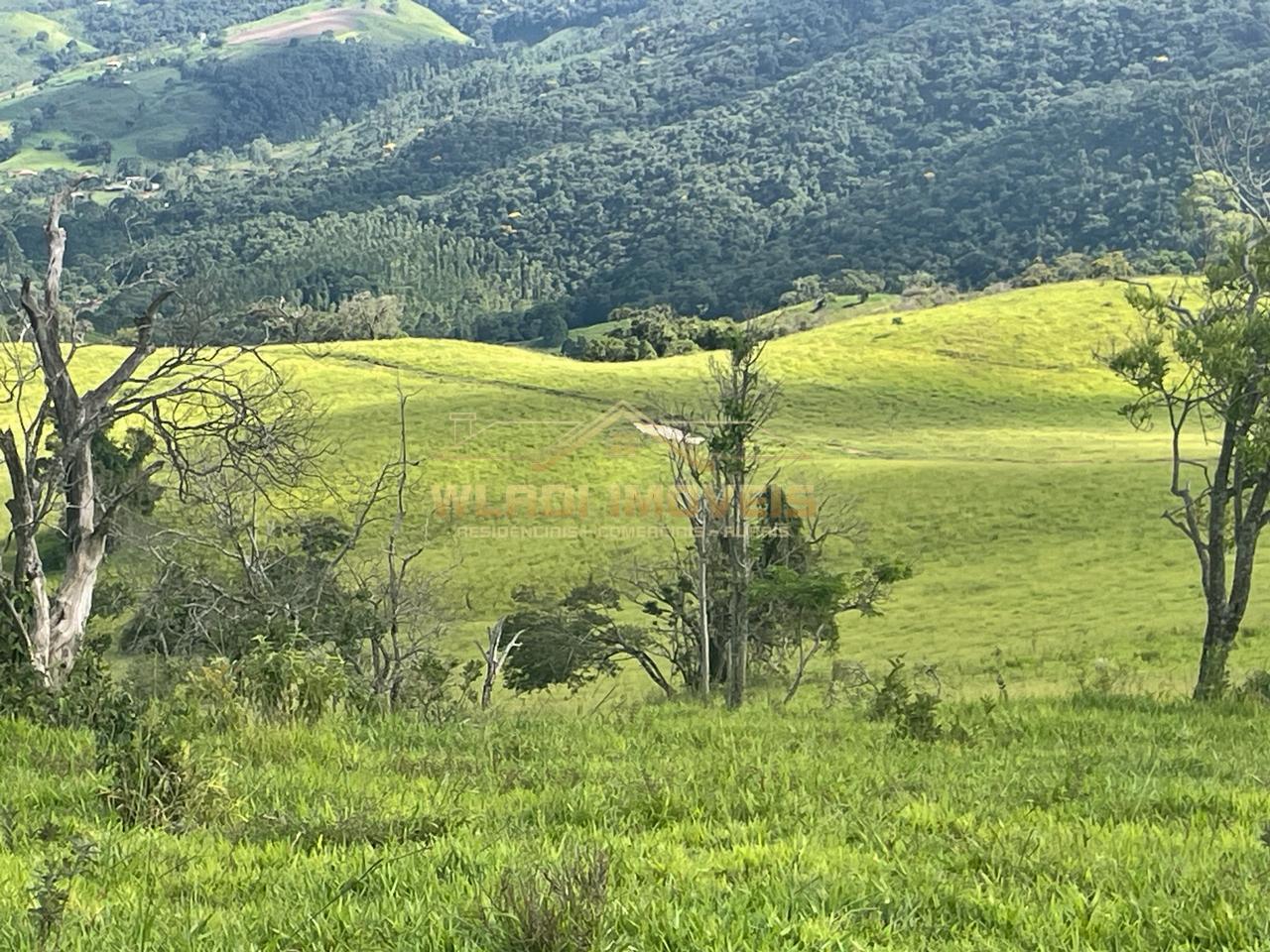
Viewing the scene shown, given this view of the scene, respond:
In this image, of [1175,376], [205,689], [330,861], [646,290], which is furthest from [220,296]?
[646,290]

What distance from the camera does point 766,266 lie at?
16025 cm

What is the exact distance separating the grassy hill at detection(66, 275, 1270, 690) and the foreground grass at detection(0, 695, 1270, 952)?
1107 centimetres

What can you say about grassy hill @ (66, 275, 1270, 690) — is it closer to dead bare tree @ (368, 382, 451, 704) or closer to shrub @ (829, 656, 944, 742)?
dead bare tree @ (368, 382, 451, 704)

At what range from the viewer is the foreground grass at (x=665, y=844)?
11.5ft

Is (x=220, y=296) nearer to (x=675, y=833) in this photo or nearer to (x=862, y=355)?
(x=675, y=833)

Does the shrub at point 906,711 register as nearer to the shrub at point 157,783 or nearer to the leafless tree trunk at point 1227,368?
the leafless tree trunk at point 1227,368

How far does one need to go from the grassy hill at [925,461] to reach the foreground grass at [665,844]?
11.1 metres

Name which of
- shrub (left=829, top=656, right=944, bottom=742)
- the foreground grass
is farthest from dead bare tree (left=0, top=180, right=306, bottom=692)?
shrub (left=829, top=656, right=944, bottom=742)

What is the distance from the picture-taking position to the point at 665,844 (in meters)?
4.63

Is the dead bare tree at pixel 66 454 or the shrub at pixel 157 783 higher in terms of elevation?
the dead bare tree at pixel 66 454

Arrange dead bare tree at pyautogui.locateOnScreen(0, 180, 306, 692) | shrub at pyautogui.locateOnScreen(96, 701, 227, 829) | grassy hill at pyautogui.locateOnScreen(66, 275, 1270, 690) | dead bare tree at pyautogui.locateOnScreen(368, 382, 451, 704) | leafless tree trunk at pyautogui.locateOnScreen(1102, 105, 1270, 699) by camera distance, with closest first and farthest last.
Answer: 1. shrub at pyautogui.locateOnScreen(96, 701, 227, 829)
2. dead bare tree at pyautogui.locateOnScreen(0, 180, 306, 692)
3. leafless tree trunk at pyautogui.locateOnScreen(1102, 105, 1270, 699)
4. dead bare tree at pyautogui.locateOnScreen(368, 382, 451, 704)
5. grassy hill at pyautogui.locateOnScreen(66, 275, 1270, 690)

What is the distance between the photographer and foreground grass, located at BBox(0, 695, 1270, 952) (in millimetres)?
3496

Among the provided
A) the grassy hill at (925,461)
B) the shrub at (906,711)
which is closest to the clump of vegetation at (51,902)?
the shrub at (906,711)

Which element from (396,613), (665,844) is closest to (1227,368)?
(665,844)
